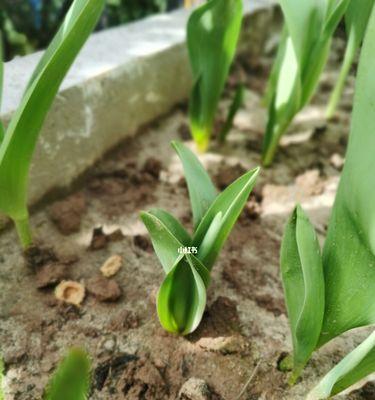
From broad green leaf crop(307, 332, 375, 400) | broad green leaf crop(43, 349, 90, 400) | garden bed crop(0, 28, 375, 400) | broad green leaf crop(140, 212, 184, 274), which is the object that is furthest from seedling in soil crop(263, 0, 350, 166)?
broad green leaf crop(43, 349, 90, 400)

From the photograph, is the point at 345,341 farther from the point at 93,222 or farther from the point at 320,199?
the point at 93,222

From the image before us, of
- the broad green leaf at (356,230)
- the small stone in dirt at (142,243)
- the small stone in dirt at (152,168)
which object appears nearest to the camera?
the broad green leaf at (356,230)

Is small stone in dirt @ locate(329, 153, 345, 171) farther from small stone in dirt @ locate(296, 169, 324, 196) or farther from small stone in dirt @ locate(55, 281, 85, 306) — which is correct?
small stone in dirt @ locate(55, 281, 85, 306)

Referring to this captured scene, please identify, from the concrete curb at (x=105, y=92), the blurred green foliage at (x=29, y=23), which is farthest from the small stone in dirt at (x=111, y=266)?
the blurred green foliage at (x=29, y=23)

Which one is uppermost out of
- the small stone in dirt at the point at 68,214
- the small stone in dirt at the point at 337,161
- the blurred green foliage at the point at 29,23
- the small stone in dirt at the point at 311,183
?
the blurred green foliage at the point at 29,23

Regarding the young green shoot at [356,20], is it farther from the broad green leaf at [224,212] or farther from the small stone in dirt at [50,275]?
the small stone in dirt at [50,275]

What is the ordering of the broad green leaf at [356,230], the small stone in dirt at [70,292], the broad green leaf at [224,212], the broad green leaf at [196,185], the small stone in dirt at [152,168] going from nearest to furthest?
1. the broad green leaf at [356,230]
2. the broad green leaf at [224,212]
3. the broad green leaf at [196,185]
4. the small stone in dirt at [70,292]
5. the small stone in dirt at [152,168]

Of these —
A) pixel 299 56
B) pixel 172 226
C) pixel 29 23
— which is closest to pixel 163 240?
pixel 172 226
